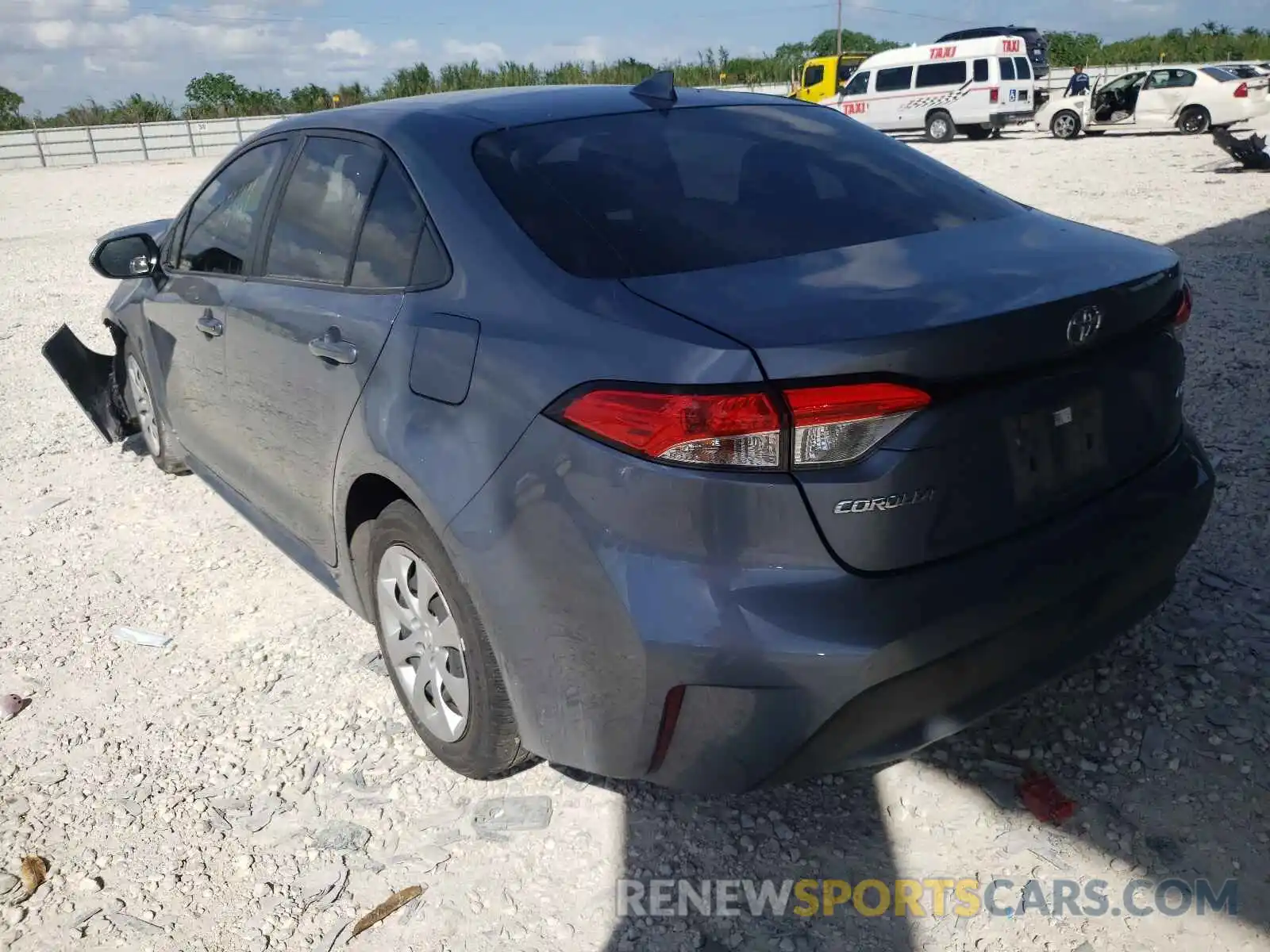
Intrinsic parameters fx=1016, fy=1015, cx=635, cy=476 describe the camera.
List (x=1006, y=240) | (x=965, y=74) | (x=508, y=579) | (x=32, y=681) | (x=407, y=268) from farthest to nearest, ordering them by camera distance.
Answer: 1. (x=965, y=74)
2. (x=32, y=681)
3. (x=407, y=268)
4. (x=1006, y=240)
5. (x=508, y=579)

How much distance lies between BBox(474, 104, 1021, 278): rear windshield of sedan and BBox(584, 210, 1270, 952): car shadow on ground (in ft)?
4.08

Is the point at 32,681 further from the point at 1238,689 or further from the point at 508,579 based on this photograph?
the point at 1238,689

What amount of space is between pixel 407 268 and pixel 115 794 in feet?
5.28

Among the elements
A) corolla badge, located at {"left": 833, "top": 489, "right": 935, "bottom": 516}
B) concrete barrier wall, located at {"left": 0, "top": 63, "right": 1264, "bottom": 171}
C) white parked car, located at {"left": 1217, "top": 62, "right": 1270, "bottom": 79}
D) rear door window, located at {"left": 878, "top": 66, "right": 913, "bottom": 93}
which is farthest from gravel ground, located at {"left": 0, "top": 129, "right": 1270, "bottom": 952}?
concrete barrier wall, located at {"left": 0, "top": 63, "right": 1264, "bottom": 171}

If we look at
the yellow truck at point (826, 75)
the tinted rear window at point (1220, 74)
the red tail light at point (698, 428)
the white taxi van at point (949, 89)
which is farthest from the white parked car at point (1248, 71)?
the red tail light at point (698, 428)

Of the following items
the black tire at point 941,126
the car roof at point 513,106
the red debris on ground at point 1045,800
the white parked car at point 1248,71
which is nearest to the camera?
the red debris on ground at point 1045,800

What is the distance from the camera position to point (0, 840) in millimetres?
2562

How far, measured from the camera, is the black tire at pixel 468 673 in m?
2.30

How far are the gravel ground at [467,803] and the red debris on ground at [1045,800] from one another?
0.09 feet

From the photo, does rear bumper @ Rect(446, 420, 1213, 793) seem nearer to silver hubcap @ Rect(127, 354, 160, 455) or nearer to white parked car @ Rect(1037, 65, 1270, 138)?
silver hubcap @ Rect(127, 354, 160, 455)

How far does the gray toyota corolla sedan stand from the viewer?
1801 millimetres

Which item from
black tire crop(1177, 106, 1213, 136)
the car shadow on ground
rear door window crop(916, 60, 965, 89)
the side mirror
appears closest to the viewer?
the car shadow on ground

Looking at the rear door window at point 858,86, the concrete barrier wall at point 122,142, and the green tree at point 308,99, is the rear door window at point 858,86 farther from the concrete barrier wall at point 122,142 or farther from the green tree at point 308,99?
the green tree at point 308,99

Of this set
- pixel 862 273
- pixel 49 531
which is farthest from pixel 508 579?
pixel 49 531
